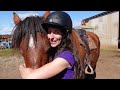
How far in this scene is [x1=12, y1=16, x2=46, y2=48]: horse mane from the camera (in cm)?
219

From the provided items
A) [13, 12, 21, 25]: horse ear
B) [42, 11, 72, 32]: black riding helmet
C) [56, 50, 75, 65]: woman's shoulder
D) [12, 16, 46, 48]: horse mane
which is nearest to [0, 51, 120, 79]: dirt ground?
[13, 12, 21, 25]: horse ear

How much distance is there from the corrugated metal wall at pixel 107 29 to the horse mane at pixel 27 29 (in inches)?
590

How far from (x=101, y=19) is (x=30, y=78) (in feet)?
53.1

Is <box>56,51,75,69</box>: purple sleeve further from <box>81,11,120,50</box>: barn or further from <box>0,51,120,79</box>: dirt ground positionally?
<box>81,11,120,50</box>: barn

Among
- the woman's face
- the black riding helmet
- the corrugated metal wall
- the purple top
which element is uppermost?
the black riding helmet

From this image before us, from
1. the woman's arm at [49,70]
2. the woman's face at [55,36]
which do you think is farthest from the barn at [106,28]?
the woman's arm at [49,70]

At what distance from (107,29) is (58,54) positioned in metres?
16.6

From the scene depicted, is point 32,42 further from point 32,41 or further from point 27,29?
point 27,29

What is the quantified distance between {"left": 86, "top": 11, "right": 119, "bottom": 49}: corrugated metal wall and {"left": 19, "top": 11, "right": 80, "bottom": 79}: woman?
49.9 feet

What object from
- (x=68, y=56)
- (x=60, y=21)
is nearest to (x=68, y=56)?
(x=68, y=56)

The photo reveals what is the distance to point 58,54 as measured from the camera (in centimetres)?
195
